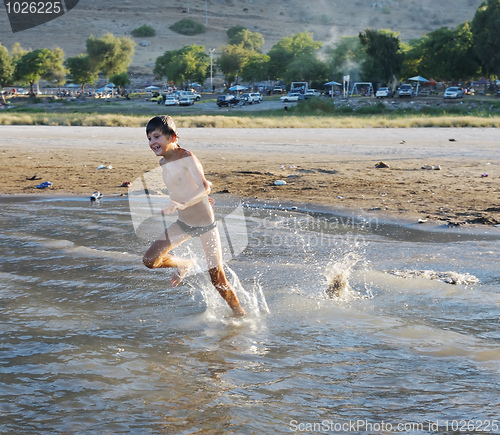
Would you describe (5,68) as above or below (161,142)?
above

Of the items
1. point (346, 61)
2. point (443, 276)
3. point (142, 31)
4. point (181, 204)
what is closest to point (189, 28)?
point (142, 31)

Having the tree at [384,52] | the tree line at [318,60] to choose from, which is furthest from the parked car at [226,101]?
the tree line at [318,60]

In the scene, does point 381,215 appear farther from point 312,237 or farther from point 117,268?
point 117,268

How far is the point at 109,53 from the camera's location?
96938mm

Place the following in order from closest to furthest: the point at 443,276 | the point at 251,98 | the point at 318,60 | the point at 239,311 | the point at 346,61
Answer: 1. the point at 239,311
2. the point at 443,276
3. the point at 251,98
4. the point at 346,61
5. the point at 318,60

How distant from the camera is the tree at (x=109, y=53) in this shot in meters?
95.4

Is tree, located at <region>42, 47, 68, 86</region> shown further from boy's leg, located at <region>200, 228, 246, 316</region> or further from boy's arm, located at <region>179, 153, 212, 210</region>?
boy's arm, located at <region>179, 153, 212, 210</region>

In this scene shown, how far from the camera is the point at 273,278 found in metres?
7.08

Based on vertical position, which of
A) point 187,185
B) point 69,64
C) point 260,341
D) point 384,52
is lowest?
point 260,341

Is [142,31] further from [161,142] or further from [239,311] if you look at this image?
[161,142]

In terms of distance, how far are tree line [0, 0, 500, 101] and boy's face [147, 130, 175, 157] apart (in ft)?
209

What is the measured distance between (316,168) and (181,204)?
34.0ft

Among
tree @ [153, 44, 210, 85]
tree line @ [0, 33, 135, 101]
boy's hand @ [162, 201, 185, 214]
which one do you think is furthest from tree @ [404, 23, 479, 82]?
boy's hand @ [162, 201, 185, 214]

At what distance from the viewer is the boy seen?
499 cm
